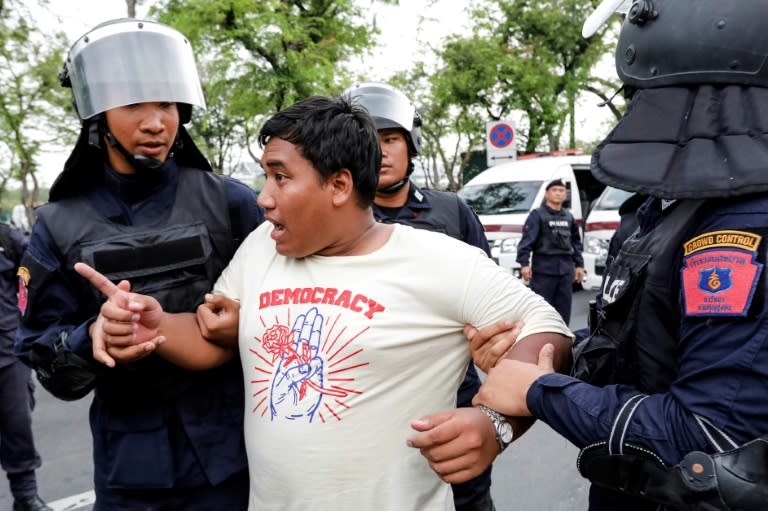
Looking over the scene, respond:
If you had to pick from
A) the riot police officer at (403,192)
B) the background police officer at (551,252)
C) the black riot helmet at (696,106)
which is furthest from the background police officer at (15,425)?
the background police officer at (551,252)

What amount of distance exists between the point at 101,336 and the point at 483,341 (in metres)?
0.93

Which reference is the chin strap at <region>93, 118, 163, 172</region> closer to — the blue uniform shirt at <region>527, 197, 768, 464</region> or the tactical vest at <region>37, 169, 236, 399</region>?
the tactical vest at <region>37, 169, 236, 399</region>

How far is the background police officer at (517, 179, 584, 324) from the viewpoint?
22.3 ft

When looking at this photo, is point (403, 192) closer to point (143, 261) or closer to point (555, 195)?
point (143, 261)

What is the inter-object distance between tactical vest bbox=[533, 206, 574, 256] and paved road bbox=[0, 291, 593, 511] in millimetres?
2859

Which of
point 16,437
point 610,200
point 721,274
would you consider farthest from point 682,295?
point 610,200

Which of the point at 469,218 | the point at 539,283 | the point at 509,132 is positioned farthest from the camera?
the point at 509,132

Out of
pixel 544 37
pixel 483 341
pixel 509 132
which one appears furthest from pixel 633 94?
pixel 544 37

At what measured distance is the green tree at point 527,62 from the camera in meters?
17.6

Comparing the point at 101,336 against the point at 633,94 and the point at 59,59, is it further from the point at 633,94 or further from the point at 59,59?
the point at 59,59

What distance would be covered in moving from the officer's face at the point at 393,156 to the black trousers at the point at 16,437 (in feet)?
A: 7.61

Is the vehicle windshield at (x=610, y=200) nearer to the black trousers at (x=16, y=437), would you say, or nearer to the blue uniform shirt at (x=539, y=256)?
the blue uniform shirt at (x=539, y=256)

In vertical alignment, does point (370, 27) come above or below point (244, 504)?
above

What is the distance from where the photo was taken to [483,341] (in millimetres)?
1434
